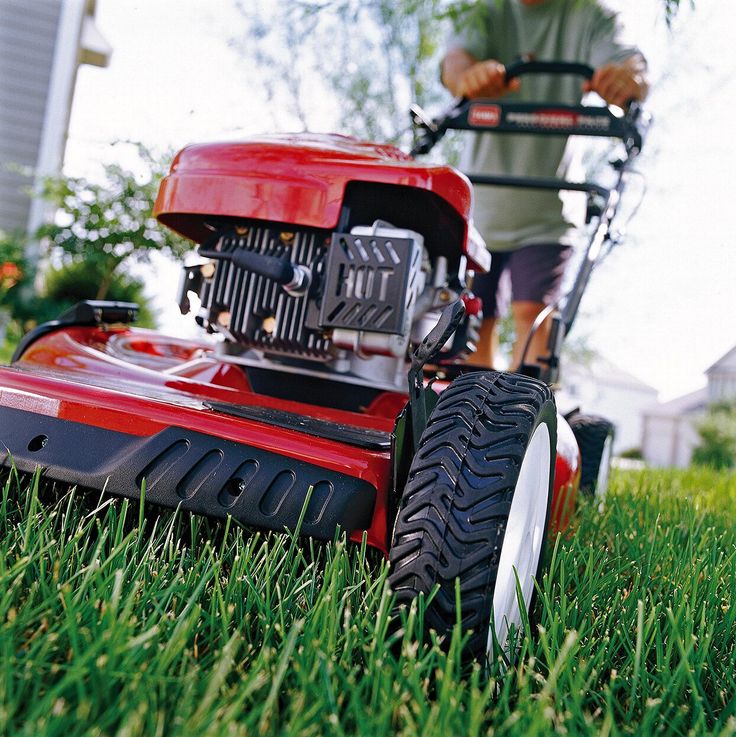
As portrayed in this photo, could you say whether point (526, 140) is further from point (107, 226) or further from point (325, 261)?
point (107, 226)

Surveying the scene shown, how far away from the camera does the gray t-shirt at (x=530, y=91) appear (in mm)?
2848

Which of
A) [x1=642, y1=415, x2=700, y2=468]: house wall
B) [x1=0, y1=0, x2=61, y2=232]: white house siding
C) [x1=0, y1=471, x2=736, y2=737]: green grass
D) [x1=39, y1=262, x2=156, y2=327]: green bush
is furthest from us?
[x1=642, y1=415, x2=700, y2=468]: house wall

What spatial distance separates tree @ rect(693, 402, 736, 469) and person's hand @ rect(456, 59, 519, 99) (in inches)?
301

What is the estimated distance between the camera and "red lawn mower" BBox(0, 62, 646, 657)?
1.09 metres

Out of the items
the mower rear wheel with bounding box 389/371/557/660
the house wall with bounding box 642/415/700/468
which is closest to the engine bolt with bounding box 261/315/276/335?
the mower rear wheel with bounding box 389/371/557/660

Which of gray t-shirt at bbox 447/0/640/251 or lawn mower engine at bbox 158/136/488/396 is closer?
lawn mower engine at bbox 158/136/488/396

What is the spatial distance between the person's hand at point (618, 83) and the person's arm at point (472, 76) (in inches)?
11.5

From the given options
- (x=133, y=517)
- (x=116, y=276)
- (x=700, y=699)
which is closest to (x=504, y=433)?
(x=700, y=699)

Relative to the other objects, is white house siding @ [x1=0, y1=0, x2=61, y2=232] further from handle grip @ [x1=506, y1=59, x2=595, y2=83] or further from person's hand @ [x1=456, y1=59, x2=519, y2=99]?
handle grip @ [x1=506, y1=59, x2=595, y2=83]

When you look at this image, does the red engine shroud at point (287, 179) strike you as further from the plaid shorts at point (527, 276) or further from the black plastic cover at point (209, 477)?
the plaid shorts at point (527, 276)

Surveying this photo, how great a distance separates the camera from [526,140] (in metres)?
2.97

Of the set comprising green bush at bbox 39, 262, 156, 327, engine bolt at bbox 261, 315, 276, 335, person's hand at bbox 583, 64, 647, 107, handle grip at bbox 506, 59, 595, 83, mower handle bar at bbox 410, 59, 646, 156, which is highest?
handle grip at bbox 506, 59, 595, 83

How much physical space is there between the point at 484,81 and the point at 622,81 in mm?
426

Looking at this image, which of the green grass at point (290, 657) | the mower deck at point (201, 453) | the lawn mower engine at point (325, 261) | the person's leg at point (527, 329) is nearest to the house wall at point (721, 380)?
the person's leg at point (527, 329)
